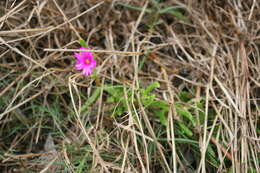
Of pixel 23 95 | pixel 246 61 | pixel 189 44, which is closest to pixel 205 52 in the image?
pixel 189 44

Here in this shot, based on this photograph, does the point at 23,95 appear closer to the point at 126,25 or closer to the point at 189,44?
the point at 126,25

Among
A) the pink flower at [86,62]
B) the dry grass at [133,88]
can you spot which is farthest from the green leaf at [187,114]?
the pink flower at [86,62]

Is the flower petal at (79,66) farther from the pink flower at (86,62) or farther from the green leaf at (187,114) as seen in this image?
the green leaf at (187,114)

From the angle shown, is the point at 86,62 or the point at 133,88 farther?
the point at 86,62

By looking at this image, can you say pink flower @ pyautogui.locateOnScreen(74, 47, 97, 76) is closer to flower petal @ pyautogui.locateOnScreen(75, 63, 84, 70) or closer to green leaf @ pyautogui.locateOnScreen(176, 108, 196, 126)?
flower petal @ pyautogui.locateOnScreen(75, 63, 84, 70)

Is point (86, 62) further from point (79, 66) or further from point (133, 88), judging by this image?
point (133, 88)

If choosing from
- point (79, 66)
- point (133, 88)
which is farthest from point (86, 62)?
point (133, 88)

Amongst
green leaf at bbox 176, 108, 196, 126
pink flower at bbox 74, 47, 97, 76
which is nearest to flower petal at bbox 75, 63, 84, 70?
pink flower at bbox 74, 47, 97, 76
